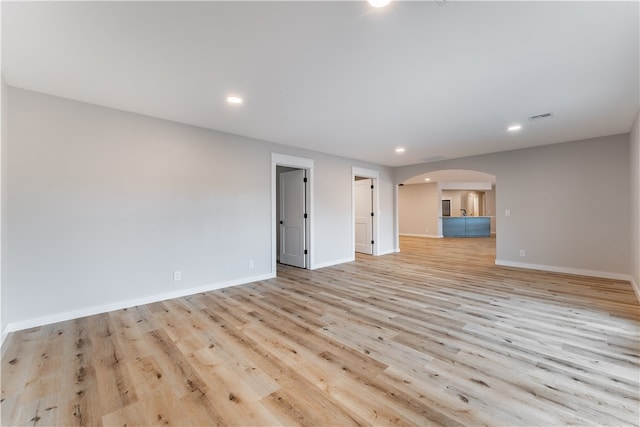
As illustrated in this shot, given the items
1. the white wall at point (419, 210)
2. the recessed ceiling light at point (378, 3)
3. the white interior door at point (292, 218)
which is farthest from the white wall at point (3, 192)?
the white wall at point (419, 210)

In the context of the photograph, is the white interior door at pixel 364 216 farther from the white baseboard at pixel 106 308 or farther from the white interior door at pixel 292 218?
the white baseboard at pixel 106 308

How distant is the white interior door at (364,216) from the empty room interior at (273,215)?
214 centimetres

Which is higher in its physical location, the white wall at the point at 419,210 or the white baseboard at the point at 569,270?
the white wall at the point at 419,210

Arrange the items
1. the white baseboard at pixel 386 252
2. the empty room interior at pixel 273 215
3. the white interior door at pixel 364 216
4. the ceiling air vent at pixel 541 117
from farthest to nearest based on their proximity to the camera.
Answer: the white interior door at pixel 364 216, the white baseboard at pixel 386 252, the ceiling air vent at pixel 541 117, the empty room interior at pixel 273 215

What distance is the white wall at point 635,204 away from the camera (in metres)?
3.61

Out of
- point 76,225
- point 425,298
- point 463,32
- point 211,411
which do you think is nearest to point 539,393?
point 425,298

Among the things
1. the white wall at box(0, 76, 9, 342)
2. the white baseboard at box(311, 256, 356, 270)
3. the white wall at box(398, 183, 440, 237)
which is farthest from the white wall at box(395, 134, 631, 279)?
the white wall at box(0, 76, 9, 342)

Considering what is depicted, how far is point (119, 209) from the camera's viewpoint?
3.27 meters

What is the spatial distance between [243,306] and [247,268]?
1.17 meters

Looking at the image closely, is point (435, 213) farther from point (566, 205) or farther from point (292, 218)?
→ point (292, 218)

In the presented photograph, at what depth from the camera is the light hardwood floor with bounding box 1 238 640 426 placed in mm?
1609

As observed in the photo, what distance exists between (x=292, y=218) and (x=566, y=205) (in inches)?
213

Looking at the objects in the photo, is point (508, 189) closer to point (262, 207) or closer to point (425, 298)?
point (425, 298)

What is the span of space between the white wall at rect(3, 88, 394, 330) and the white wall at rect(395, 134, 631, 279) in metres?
5.12
